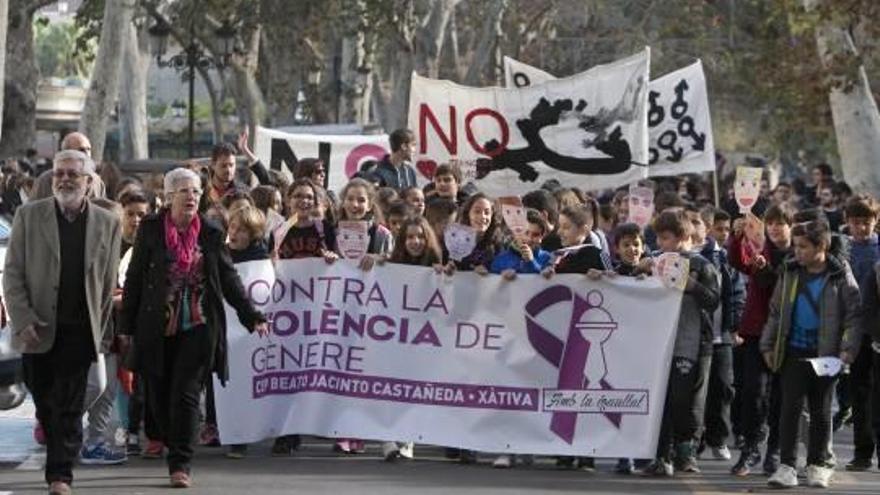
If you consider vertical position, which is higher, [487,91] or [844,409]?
[487,91]

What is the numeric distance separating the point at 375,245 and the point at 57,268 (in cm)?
316

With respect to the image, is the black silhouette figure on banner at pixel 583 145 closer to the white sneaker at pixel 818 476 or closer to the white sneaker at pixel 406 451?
the white sneaker at pixel 406 451

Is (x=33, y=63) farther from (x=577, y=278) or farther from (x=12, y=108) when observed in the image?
(x=577, y=278)

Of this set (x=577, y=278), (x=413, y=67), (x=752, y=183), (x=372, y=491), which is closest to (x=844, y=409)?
(x=752, y=183)

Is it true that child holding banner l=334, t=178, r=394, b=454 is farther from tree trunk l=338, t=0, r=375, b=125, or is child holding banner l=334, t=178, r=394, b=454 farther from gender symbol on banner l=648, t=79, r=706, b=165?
tree trunk l=338, t=0, r=375, b=125

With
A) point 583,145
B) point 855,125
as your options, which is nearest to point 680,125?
point 583,145

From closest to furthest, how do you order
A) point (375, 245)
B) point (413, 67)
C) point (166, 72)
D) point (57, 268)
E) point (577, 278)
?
1. point (57, 268)
2. point (577, 278)
3. point (375, 245)
4. point (413, 67)
5. point (166, 72)

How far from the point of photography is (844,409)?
1664cm

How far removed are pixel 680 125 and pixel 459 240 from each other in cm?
870

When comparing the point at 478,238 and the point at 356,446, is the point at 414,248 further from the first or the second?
the point at 356,446

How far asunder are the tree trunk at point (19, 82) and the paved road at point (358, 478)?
2642 cm

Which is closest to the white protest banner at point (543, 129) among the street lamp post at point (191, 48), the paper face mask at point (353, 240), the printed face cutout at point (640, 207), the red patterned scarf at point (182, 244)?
the printed face cutout at point (640, 207)

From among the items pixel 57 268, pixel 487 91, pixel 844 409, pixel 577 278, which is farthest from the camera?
pixel 487 91

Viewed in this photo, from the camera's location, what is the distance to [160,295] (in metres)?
12.4
